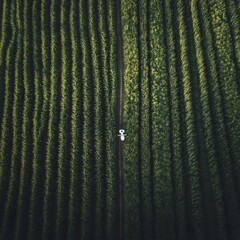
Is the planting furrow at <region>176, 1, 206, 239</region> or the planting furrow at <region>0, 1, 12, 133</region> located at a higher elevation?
the planting furrow at <region>0, 1, 12, 133</region>

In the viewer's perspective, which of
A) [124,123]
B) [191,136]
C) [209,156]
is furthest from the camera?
[124,123]

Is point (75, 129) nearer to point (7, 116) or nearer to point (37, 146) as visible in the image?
point (37, 146)

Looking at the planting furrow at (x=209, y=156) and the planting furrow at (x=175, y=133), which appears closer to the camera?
the planting furrow at (x=209, y=156)

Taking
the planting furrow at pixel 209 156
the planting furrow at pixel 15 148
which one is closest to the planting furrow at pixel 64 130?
the planting furrow at pixel 15 148

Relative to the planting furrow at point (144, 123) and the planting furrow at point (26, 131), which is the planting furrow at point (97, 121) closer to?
the planting furrow at point (144, 123)

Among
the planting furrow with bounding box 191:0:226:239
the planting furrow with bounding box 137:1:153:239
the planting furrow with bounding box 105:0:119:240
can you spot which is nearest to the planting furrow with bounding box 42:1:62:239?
the planting furrow with bounding box 105:0:119:240

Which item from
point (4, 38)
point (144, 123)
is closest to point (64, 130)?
point (144, 123)

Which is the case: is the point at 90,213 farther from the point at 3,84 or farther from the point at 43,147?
the point at 3,84

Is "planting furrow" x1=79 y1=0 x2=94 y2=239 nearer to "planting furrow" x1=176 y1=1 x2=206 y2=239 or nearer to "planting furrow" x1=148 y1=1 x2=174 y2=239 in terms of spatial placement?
"planting furrow" x1=148 y1=1 x2=174 y2=239

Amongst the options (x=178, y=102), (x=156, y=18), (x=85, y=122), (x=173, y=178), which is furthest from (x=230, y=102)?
(x=85, y=122)

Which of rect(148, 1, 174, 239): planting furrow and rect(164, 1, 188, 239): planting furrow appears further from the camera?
rect(148, 1, 174, 239): planting furrow
